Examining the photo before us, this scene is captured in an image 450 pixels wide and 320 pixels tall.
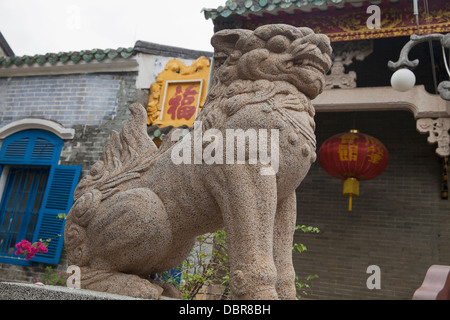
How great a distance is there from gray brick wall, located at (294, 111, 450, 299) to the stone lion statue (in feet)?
14.4

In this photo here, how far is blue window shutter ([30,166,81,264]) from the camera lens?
5.62m

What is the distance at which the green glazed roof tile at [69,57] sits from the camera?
239 inches

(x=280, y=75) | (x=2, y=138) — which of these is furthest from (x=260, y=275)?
(x=2, y=138)

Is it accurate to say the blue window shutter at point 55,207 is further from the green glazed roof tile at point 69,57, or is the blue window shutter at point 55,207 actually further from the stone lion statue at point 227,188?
the stone lion statue at point 227,188

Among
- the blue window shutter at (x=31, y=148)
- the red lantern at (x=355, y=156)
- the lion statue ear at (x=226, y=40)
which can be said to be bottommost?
the lion statue ear at (x=226, y=40)

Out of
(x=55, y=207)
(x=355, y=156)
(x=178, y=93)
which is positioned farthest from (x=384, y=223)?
(x=55, y=207)

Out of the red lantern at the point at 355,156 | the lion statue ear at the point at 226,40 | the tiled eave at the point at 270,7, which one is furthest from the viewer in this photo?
the red lantern at the point at 355,156

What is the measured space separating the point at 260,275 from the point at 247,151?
1.74ft

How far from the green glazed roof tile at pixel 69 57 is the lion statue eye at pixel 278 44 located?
4562 millimetres

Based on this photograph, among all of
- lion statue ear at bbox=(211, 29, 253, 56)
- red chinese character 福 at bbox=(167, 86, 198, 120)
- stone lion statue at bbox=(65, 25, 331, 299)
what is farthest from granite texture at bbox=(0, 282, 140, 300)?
red chinese character 福 at bbox=(167, 86, 198, 120)

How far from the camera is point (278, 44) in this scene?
1.91 metres

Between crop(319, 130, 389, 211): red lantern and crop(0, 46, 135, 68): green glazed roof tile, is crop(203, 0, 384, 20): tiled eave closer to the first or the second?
crop(319, 130, 389, 211): red lantern

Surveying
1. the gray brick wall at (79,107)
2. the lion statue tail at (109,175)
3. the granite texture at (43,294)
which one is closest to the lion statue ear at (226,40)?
the lion statue tail at (109,175)

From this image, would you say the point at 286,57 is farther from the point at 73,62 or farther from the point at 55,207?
the point at 73,62
